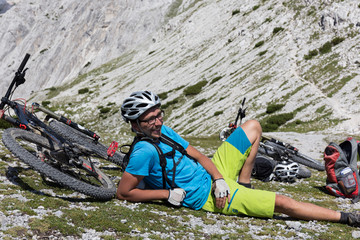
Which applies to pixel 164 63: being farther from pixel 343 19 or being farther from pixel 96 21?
pixel 96 21

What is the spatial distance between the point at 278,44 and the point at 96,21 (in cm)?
10084

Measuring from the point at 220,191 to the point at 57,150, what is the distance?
17.2ft

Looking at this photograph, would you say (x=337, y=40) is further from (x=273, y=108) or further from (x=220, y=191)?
(x=220, y=191)

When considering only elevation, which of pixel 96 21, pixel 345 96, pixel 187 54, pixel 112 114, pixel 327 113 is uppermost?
pixel 96 21

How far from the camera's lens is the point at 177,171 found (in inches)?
290

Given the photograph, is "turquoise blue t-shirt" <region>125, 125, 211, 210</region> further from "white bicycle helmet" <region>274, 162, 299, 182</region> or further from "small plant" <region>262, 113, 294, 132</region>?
"small plant" <region>262, 113, 294, 132</region>

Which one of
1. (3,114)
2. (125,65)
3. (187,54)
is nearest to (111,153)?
(3,114)

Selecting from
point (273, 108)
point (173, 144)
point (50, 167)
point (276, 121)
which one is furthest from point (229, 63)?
point (50, 167)

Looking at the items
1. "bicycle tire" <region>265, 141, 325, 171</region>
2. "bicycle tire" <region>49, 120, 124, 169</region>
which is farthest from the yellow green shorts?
"bicycle tire" <region>265, 141, 325, 171</region>

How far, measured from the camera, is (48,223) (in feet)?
19.0

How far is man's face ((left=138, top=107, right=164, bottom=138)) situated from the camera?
279 inches

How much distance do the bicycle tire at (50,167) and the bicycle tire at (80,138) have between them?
2252mm

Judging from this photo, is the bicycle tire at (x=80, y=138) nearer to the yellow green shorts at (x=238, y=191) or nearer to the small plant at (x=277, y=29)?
the yellow green shorts at (x=238, y=191)

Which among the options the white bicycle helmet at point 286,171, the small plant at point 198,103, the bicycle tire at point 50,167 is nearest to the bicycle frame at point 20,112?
the bicycle tire at point 50,167
